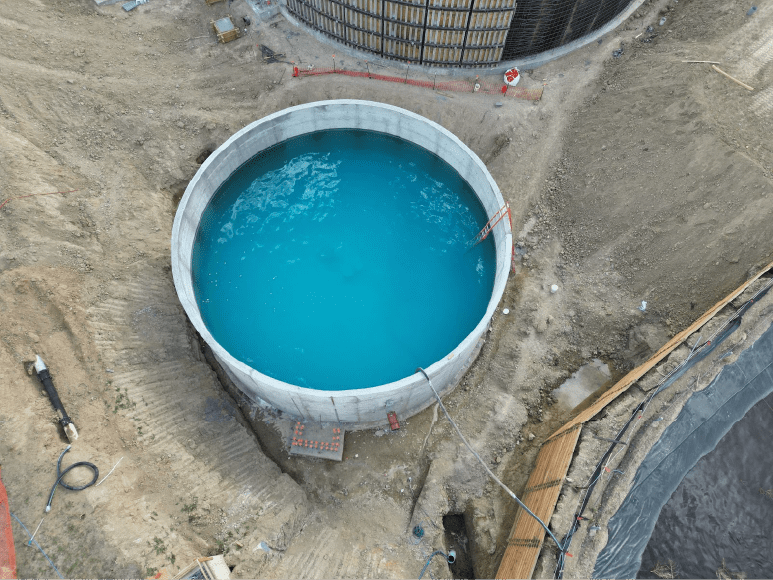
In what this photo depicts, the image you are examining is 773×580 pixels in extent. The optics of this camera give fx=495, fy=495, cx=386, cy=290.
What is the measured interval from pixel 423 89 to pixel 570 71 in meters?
5.67

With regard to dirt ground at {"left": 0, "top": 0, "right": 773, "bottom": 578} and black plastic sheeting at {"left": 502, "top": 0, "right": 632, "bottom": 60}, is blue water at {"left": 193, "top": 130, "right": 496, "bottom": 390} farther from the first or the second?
black plastic sheeting at {"left": 502, "top": 0, "right": 632, "bottom": 60}

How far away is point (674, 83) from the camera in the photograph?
656 inches

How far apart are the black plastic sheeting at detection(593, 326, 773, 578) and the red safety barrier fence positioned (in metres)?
11.3

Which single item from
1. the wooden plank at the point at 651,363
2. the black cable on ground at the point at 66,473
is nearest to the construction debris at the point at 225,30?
the black cable on ground at the point at 66,473

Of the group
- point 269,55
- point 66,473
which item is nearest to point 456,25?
point 269,55

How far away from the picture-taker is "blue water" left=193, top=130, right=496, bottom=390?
51.6 feet

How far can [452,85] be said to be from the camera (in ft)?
61.8

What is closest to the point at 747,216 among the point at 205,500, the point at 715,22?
the point at 715,22

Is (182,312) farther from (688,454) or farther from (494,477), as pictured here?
(688,454)

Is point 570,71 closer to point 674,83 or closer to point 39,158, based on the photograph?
point 674,83

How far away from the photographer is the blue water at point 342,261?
1573 cm

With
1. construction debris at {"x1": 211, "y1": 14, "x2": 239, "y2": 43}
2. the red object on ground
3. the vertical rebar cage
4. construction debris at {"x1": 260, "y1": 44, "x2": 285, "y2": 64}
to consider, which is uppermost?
the vertical rebar cage

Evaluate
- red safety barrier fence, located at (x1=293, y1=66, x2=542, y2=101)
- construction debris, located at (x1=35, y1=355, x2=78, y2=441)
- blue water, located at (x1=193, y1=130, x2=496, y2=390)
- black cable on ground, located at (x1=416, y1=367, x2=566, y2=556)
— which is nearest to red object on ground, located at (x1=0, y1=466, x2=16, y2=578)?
construction debris, located at (x1=35, y1=355, x2=78, y2=441)

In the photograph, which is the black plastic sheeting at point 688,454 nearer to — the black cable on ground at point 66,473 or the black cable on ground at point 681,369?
the black cable on ground at point 681,369
